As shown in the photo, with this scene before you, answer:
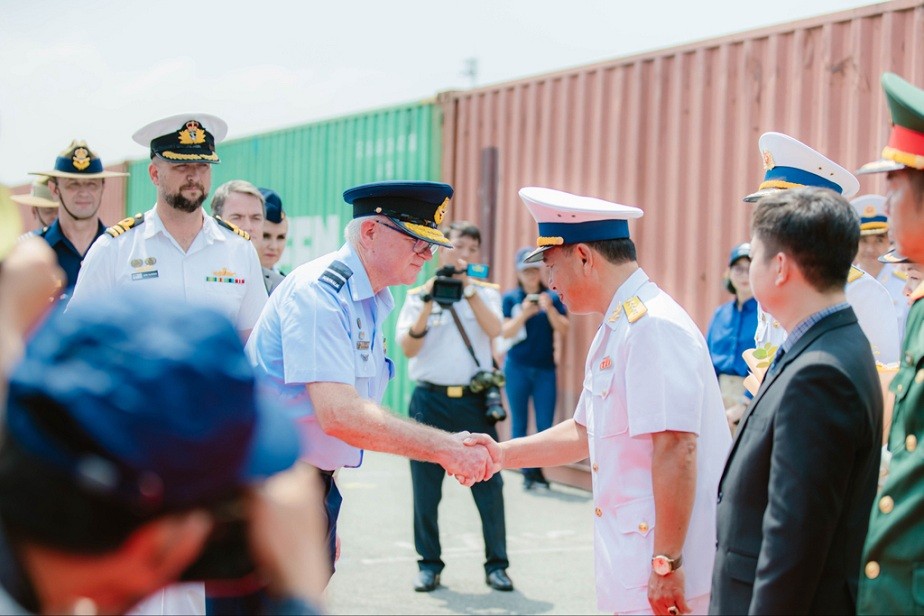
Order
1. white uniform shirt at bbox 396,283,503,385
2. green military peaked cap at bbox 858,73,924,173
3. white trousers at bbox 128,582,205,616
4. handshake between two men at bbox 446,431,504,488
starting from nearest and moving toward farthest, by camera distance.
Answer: white trousers at bbox 128,582,205,616 → green military peaked cap at bbox 858,73,924,173 → handshake between two men at bbox 446,431,504,488 → white uniform shirt at bbox 396,283,503,385

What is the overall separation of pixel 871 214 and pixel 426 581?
3.54 meters

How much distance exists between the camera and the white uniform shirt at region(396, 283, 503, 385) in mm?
6562

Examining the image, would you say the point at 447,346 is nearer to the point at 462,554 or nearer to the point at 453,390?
the point at 453,390

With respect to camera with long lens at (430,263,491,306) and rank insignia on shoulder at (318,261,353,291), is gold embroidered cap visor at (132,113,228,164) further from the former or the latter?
camera with long lens at (430,263,491,306)

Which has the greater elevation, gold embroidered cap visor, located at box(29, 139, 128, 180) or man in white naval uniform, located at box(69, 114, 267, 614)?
gold embroidered cap visor, located at box(29, 139, 128, 180)

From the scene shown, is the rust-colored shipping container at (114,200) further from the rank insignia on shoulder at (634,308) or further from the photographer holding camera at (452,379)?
the rank insignia on shoulder at (634,308)

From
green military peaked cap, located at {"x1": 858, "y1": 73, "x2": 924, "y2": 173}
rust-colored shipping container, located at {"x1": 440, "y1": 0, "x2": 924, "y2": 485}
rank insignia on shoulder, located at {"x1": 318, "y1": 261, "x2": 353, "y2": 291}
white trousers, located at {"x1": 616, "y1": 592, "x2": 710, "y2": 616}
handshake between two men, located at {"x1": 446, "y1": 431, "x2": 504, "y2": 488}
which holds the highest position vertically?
rust-colored shipping container, located at {"x1": 440, "y1": 0, "x2": 924, "y2": 485}

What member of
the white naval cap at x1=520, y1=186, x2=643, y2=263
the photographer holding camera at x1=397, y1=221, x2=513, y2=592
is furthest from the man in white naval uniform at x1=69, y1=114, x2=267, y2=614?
the photographer holding camera at x1=397, y1=221, x2=513, y2=592

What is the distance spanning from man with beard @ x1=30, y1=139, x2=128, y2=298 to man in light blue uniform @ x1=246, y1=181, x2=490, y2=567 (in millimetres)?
2496

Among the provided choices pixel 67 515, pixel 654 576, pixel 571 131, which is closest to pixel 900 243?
pixel 654 576

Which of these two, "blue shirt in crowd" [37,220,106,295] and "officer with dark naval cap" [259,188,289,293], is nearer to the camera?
"blue shirt in crowd" [37,220,106,295]

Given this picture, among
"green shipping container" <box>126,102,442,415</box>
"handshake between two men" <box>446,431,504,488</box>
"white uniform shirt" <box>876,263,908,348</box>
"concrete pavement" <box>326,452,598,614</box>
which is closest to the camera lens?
"handshake between two men" <box>446,431,504,488</box>

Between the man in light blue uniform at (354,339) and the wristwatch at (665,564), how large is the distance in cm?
80

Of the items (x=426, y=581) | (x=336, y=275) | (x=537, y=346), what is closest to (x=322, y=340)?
(x=336, y=275)
